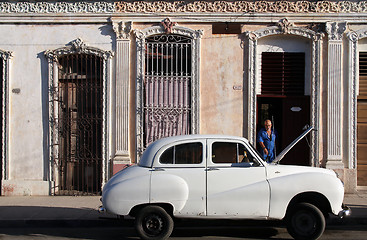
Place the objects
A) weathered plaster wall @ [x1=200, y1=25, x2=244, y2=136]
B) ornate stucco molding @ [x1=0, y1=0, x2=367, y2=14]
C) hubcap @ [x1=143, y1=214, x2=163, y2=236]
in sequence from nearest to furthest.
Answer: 1. hubcap @ [x1=143, y1=214, x2=163, y2=236]
2. ornate stucco molding @ [x1=0, y1=0, x2=367, y2=14]
3. weathered plaster wall @ [x1=200, y1=25, x2=244, y2=136]

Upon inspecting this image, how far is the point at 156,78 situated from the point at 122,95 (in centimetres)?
96

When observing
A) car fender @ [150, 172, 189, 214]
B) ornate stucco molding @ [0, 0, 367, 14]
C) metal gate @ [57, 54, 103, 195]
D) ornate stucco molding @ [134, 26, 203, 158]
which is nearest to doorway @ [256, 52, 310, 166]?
ornate stucco molding @ [0, 0, 367, 14]

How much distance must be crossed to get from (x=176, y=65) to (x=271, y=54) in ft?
8.01

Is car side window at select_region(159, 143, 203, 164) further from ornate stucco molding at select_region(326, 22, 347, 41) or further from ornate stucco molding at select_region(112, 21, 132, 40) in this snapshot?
ornate stucco molding at select_region(326, 22, 347, 41)

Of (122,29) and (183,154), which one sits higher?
(122,29)

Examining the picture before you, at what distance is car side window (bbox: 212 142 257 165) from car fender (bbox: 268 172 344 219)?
0.57 metres

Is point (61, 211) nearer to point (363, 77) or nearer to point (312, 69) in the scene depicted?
point (312, 69)

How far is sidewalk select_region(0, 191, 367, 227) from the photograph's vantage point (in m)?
8.55

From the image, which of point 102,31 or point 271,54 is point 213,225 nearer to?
point 271,54

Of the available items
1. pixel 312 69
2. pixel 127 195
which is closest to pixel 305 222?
pixel 127 195

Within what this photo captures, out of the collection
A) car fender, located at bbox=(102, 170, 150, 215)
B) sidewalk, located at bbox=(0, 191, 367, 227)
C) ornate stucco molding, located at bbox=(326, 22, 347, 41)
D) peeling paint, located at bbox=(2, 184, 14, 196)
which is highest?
ornate stucco molding, located at bbox=(326, 22, 347, 41)

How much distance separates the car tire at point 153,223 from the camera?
274 inches

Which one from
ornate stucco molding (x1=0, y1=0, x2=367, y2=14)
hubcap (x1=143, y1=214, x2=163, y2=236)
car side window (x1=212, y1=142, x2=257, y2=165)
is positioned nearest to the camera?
hubcap (x1=143, y1=214, x2=163, y2=236)

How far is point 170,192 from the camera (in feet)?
22.7
